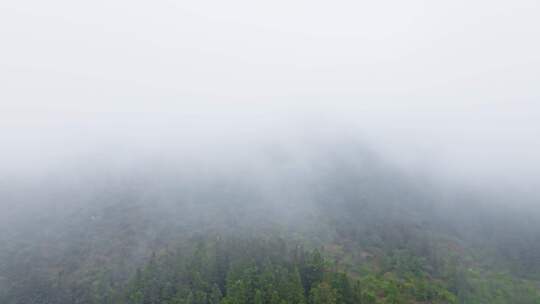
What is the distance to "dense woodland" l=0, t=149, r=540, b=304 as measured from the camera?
82.6 meters

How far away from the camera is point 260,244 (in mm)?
101625

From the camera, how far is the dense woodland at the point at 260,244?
271 ft

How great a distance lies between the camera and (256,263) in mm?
90188

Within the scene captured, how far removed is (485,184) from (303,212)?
11394 cm

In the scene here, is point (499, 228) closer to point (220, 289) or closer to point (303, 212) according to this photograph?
point (303, 212)

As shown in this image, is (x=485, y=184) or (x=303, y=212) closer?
(x=303, y=212)

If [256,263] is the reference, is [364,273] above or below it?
below

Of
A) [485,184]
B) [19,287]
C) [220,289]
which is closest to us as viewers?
[220,289]

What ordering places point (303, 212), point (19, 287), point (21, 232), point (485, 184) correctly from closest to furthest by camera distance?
point (19, 287) < point (21, 232) < point (303, 212) < point (485, 184)

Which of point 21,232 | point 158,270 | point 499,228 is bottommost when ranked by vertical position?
point 21,232

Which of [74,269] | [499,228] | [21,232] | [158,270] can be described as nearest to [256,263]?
[158,270]

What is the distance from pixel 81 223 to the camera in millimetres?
148875

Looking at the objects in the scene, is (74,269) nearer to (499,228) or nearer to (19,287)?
(19,287)

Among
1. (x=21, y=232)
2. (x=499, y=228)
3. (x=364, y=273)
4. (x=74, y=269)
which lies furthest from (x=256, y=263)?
(x=499, y=228)
